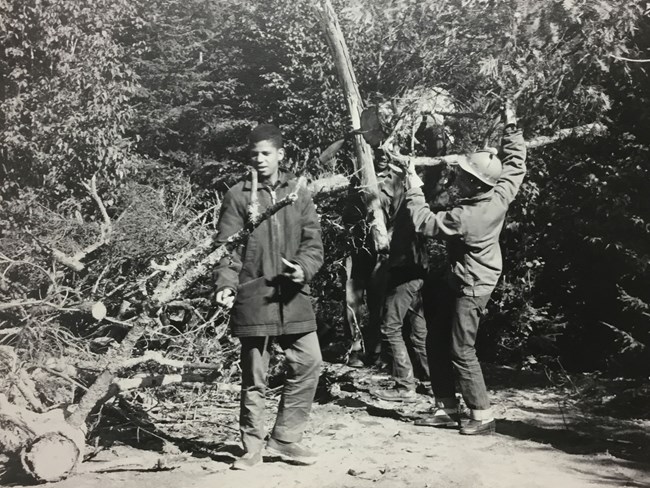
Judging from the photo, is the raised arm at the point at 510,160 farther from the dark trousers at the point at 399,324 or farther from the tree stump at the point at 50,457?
the tree stump at the point at 50,457

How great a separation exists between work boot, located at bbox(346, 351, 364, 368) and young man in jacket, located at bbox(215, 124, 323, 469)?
3270 millimetres

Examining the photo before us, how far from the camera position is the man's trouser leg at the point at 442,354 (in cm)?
436

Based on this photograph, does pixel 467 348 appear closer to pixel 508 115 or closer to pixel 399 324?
pixel 399 324


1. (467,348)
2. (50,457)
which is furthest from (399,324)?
(50,457)

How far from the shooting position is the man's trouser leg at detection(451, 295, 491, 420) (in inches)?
159

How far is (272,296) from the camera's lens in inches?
138

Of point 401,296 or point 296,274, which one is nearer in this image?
point 296,274

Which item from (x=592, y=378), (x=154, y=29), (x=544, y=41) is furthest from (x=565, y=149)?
(x=154, y=29)

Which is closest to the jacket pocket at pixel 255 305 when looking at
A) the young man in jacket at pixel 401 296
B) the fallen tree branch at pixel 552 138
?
the young man in jacket at pixel 401 296

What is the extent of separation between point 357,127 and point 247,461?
4.46 meters

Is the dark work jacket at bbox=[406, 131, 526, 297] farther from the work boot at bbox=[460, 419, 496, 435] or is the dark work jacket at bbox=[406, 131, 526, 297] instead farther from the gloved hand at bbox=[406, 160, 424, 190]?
the work boot at bbox=[460, 419, 496, 435]

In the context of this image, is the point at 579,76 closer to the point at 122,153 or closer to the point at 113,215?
the point at 122,153

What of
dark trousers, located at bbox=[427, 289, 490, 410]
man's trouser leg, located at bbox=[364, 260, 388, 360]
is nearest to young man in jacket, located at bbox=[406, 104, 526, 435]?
dark trousers, located at bbox=[427, 289, 490, 410]

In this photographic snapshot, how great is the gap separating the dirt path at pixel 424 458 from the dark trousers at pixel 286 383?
20 cm
